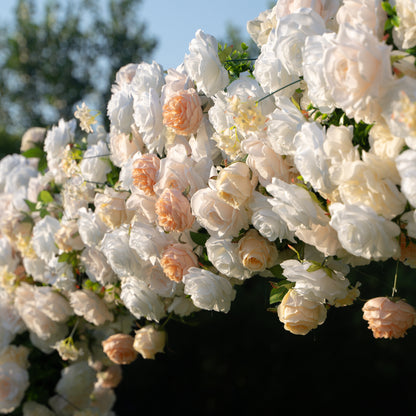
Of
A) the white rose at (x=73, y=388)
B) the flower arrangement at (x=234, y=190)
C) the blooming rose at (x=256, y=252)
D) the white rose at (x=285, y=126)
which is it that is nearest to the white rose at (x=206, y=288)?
the flower arrangement at (x=234, y=190)

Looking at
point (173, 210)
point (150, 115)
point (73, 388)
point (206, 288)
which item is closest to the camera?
point (173, 210)

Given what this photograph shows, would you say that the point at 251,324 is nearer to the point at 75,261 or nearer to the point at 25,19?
the point at 75,261

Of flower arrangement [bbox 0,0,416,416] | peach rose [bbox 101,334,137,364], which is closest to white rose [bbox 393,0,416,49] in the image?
flower arrangement [bbox 0,0,416,416]

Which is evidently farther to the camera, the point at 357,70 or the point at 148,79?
the point at 148,79

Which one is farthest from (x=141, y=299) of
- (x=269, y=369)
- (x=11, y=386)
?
(x=269, y=369)

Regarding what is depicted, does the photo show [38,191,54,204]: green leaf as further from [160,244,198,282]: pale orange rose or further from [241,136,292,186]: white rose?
[241,136,292,186]: white rose

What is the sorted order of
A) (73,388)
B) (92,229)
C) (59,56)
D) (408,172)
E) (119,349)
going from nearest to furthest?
1. (408,172)
2. (92,229)
3. (119,349)
4. (73,388)
5. (59,56)

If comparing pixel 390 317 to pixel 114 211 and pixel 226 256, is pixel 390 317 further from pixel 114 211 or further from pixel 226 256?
pixel 114 211
